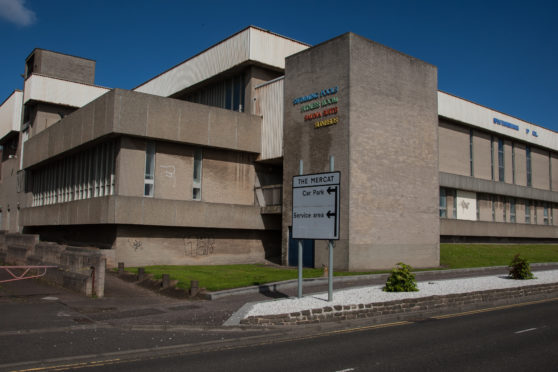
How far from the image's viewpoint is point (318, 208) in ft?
45.9

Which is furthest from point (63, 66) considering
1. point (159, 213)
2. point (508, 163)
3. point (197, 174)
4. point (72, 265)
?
point (508, 163)

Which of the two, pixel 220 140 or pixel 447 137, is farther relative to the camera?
pixel 447 137

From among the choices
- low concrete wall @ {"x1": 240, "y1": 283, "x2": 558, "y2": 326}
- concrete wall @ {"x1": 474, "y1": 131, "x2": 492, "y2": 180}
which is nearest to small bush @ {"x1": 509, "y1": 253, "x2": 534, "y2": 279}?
low concrete wall @ {"x1": 240, "y1": 283, "x2": 558, "y2": 326}

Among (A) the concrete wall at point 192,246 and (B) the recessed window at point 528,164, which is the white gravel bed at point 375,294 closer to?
(A) the concrete wall at point 192,246

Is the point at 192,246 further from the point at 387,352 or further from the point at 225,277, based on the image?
the point at 387,352

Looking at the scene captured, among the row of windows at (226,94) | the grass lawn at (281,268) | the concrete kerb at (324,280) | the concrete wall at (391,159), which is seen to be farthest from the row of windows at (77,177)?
the concrete wall at (391,159)

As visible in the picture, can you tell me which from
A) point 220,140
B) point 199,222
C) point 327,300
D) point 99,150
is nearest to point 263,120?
point 220,140

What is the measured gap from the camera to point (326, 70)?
82.9 ft

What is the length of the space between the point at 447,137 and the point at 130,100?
23548 millimetres

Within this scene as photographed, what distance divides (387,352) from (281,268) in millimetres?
16464

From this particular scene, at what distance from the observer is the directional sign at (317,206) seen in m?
13.5

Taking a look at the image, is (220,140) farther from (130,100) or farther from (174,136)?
(130,100)

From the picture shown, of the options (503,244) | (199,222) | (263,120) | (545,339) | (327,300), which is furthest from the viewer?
(503,244)

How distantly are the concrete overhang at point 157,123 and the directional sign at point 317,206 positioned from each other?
41.2 ft
